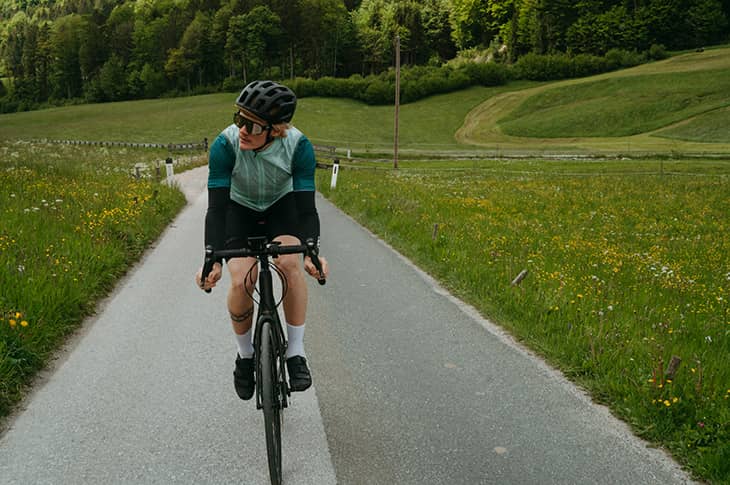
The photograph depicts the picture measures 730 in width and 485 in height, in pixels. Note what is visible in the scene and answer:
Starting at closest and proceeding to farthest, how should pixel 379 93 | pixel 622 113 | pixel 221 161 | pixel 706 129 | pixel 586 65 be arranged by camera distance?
1. pixel 221 161
2. pixel 706 129
3. pixel 622 113
4. pixel 379 93
5. pixel 586 65

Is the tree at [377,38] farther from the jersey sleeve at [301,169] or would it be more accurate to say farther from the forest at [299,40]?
the jersey sleeve at [301,169]

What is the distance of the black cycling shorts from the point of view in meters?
3.60

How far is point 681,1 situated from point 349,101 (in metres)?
61.3

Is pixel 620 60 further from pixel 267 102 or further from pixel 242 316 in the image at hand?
pixel 242 316

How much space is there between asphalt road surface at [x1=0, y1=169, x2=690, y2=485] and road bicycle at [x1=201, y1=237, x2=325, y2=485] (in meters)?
0.40

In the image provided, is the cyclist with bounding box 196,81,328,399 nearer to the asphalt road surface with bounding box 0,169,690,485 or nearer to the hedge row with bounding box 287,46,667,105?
the asphalt road surface with bounding box 0,169,690,485

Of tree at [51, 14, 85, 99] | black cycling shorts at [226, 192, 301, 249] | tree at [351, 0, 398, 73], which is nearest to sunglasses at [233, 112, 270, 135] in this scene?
black cycling shorts at [226, 192, 301, 249]

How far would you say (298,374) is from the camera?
142 inches

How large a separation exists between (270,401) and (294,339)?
2.51 feet

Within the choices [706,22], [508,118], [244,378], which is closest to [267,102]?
[244,378]

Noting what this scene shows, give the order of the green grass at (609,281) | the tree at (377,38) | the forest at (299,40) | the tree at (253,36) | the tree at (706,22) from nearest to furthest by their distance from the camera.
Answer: the green grass at (609,281) < the tree at (706,22) < the forest at (299,40) < the tree at (253,36) < the tree at (377,38)

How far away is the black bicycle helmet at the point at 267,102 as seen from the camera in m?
3.22

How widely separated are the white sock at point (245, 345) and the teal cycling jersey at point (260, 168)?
85 cm

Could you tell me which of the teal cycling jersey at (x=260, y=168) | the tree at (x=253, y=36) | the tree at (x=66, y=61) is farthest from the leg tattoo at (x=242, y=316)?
the tree at (x=66, y=61)
